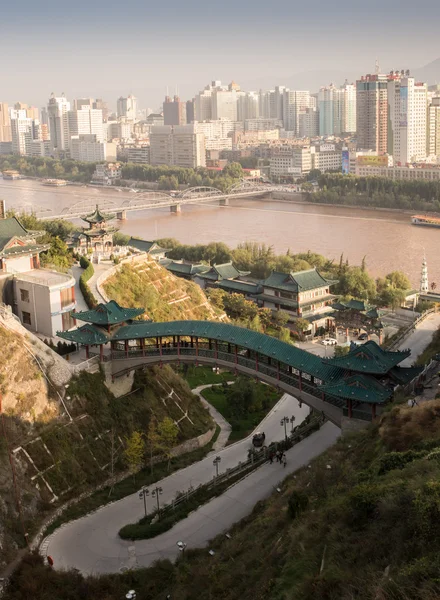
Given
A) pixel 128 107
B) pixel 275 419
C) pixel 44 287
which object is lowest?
pixel 275 419

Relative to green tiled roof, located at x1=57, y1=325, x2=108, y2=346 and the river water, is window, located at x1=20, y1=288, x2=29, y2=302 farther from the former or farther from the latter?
the river water

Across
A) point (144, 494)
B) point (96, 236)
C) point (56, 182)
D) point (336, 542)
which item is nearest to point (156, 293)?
point (96, 236)

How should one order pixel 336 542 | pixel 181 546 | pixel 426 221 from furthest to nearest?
pixel 426 221, pixel 181 546, pixel 336 542

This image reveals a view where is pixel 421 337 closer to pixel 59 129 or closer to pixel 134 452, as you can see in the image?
pixel 134 452

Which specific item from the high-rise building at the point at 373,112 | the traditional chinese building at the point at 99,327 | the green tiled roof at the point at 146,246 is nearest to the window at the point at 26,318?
the traditional chinese building at the point at 99,327

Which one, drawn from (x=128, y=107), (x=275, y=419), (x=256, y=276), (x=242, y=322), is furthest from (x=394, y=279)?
(x=128, y=107)

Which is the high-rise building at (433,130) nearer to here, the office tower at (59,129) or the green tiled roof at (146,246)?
the green tiled roof at (146,246)

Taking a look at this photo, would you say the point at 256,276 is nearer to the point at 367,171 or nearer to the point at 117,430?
the point at 117,430

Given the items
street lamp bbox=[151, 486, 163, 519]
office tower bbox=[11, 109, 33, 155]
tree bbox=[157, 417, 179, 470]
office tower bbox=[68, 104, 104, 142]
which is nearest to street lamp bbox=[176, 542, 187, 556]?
street lamp bbox=[151, 486, 163, 519]
